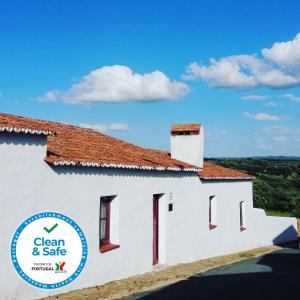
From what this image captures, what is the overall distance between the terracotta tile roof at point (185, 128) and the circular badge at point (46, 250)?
10006 mm

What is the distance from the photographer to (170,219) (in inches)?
578

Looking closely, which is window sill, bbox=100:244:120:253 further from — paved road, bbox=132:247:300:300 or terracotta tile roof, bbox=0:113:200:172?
terracotta tile roof, bbox=0:113:200:172

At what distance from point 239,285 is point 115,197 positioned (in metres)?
3.62

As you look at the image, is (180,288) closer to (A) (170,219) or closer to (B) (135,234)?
(B) (135,234)

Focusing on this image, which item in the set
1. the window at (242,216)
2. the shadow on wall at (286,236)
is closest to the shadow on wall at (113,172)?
the window at (242,216)

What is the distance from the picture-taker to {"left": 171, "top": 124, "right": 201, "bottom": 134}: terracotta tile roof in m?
18.7

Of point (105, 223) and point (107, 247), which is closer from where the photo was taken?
point (107, 247)

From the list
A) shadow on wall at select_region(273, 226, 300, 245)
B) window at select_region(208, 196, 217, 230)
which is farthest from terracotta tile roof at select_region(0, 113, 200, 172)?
shadow on wall at select_region(273, 226, 300, 245)

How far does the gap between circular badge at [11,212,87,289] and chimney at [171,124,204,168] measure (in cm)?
945

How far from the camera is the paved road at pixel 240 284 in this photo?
32.0ft

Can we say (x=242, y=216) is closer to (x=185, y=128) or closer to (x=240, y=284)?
(x=185, y=128)

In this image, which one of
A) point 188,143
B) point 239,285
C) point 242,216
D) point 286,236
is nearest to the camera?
point 239,285

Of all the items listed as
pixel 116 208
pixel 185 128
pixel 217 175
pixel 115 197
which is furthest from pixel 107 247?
pixel 185 128

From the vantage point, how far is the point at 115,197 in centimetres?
1162
